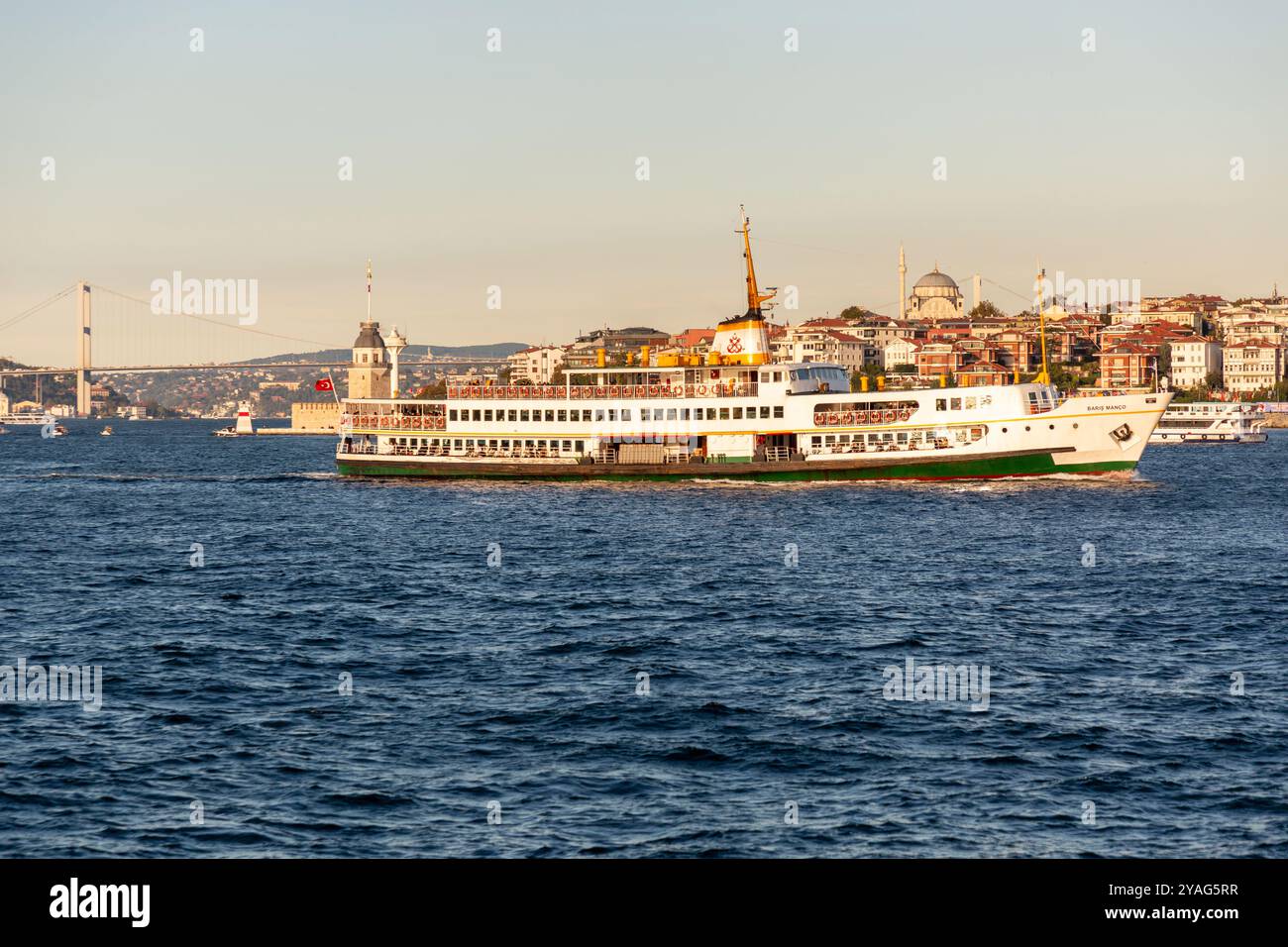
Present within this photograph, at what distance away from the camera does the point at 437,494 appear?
80.3 m

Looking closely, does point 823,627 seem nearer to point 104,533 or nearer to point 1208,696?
point 1208,696

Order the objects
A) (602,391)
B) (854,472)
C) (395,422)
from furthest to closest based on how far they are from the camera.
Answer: (395,422) → (602,391) → (854,472)

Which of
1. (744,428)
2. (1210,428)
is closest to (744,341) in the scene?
(744,428)

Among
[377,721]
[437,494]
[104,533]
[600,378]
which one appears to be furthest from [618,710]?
[600,378]

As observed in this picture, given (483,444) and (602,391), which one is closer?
(602,391)

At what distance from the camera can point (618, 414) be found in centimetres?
8550

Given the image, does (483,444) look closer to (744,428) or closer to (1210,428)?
(744,428)

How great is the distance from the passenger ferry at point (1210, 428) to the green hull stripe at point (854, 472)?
8201 centimetres

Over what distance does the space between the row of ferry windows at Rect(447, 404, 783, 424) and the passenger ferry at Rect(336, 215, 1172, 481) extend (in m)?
0.08

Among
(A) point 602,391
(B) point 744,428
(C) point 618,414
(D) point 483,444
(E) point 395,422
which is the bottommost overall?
(D) point 483,444

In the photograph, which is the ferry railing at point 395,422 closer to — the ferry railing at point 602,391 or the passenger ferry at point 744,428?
the passenger ferry at point 744,428

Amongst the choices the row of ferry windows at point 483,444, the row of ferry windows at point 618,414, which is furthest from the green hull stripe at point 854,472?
the row of ferry windows at point 618,414

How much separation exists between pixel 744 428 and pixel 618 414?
8.27 metres
